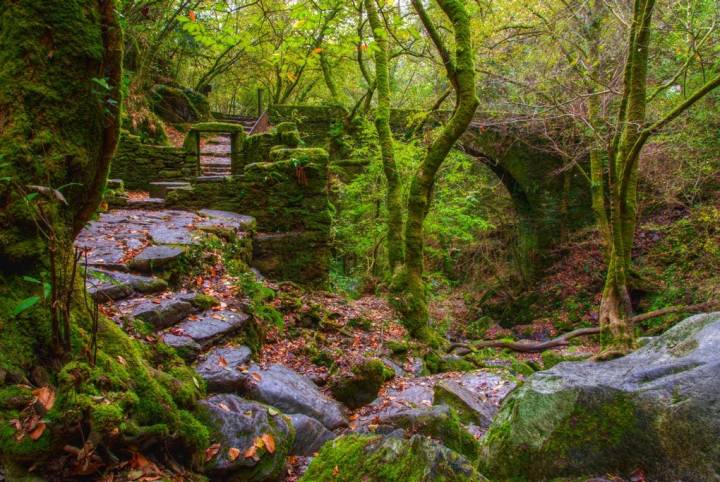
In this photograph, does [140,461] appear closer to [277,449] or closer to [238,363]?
[277,449]

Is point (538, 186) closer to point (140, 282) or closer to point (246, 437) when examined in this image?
point (140, 282)

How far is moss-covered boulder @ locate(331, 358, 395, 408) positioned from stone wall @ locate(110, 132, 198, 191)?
7592 millimetres

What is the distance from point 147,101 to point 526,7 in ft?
36.6

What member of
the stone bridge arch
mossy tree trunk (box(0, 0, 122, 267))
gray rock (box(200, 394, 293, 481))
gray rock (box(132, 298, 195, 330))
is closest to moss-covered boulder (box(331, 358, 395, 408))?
gray rock (box(132, 298, 195, 330))

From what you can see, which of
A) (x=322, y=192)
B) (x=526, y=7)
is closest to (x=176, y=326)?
(x=322, y=192)

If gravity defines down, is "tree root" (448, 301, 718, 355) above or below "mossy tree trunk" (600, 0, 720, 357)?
below

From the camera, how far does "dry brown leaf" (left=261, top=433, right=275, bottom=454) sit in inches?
90.4

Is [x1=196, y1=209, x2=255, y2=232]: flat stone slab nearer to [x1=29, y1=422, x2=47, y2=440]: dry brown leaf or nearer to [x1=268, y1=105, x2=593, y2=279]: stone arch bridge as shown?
[x1=29, y1=422, x2=47, y2=440]: dry brown leaf

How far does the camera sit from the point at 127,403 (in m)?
1.86

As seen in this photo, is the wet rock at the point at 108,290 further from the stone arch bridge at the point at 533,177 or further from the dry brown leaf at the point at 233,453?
the stone arch bridge at the point at 533,177

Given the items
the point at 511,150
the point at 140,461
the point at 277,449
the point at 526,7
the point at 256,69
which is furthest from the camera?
the point at 256,69

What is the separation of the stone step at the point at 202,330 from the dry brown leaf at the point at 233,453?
3.98 feet

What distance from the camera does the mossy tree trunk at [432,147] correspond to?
6102 millimetres

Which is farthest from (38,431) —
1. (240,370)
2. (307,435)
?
(240,370)
